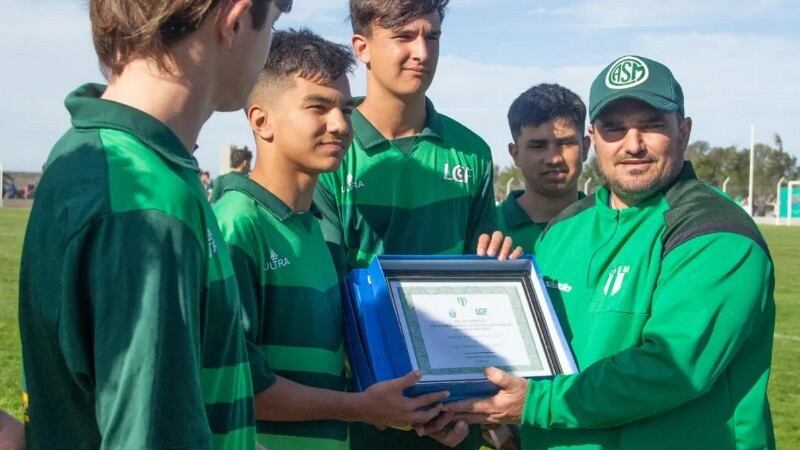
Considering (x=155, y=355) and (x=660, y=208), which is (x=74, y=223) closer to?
(x=155, y=355)

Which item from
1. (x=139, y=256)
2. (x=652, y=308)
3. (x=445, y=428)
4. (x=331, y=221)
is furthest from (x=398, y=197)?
(x=139, y=256)

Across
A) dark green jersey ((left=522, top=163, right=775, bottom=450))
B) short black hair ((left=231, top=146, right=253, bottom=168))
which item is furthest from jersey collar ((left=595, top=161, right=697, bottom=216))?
short black hair ((left=231, top=146, right=253, bottom=168))

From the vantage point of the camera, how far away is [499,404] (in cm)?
335

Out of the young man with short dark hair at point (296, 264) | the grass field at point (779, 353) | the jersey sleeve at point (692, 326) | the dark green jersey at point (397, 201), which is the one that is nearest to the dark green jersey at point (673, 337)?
the jersey sleeve at point (692, 326)

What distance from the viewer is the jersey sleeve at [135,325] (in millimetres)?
1562

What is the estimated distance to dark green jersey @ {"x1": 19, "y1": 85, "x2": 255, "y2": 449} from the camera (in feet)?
5.14

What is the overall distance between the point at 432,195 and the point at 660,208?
1036 millimetres

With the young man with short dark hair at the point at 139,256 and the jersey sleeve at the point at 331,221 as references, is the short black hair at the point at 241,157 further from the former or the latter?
the young man with short dark hair at the point at 139,256

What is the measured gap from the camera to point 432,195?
4047 mm

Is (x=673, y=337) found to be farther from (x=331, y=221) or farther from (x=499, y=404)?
(x=331, y=221)

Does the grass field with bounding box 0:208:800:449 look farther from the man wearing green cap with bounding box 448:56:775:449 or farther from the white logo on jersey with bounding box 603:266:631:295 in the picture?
the white logo on jersey with bounding box 603:266:631:295

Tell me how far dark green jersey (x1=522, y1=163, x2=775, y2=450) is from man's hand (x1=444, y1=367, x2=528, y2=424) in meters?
0.04

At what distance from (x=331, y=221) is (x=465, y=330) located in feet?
2.58

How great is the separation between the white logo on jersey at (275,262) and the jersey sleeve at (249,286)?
0.20 feet
